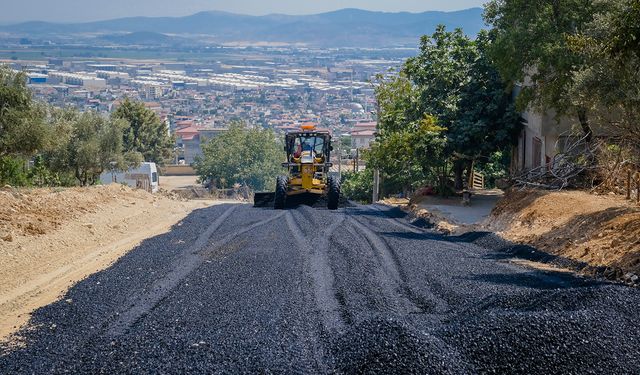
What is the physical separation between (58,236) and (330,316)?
996cm

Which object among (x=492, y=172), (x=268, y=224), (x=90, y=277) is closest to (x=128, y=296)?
(x=90, y=277)

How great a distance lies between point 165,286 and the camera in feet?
48.7

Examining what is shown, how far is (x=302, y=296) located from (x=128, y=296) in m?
2.65

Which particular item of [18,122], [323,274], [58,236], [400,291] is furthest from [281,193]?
[400,291]

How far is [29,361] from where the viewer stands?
10.4 meters

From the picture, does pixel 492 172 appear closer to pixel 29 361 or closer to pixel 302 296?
pixel 302 296

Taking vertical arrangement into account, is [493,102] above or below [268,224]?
above

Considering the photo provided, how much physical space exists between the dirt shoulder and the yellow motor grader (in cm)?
420

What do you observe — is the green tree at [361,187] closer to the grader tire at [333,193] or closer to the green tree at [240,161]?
the grader tire at [333,193]

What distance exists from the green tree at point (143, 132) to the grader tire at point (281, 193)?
36.7 m

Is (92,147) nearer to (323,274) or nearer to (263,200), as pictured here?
(263,200)

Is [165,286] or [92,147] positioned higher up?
[165,286]

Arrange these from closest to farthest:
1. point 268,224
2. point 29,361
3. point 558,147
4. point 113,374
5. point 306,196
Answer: point 113,374 < point 29,361 < point 268,224 < point 558,147 < point 306,196

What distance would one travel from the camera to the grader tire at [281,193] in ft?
108
